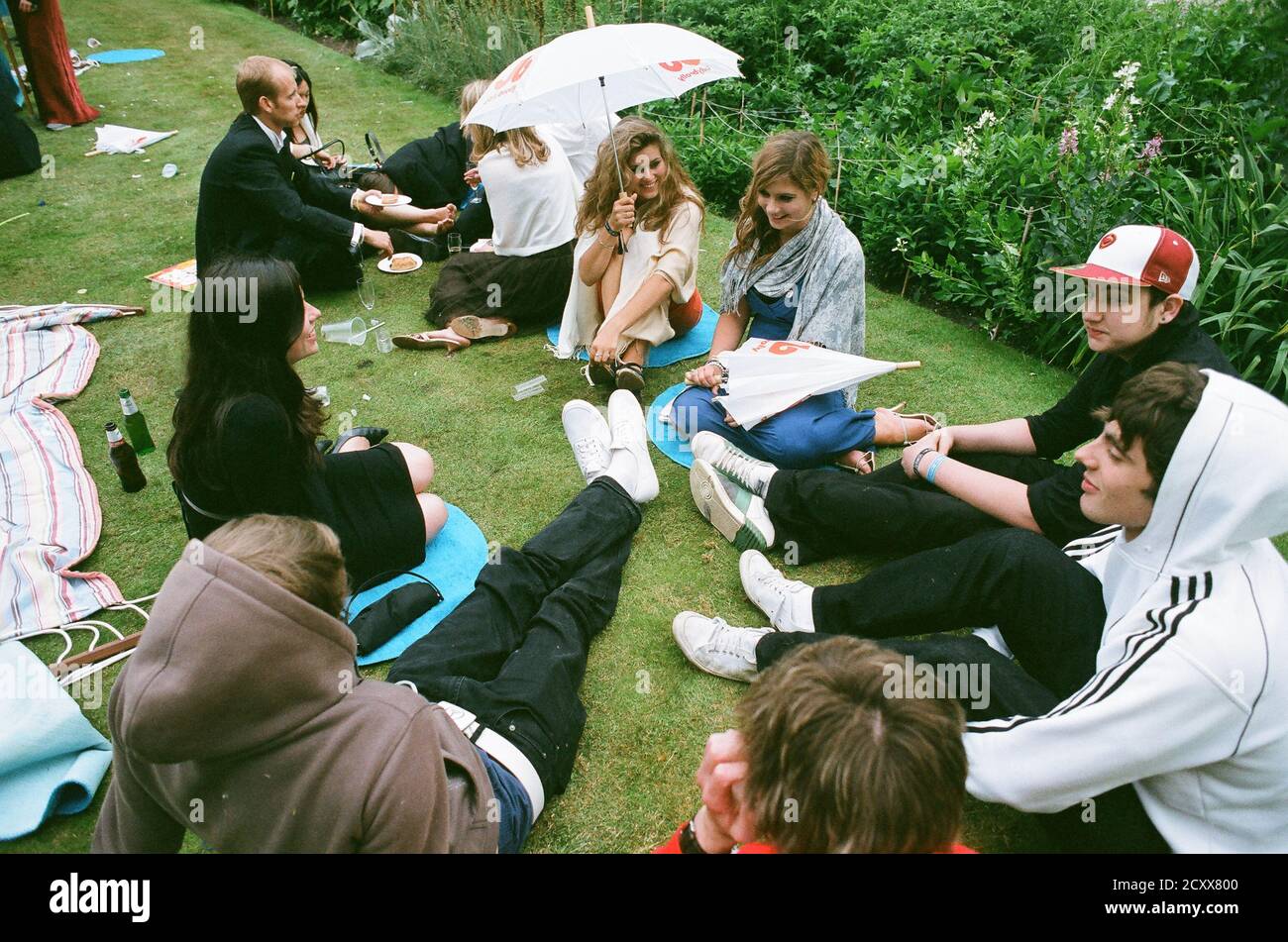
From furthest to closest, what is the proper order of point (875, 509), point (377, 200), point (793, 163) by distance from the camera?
1. point (377, 200)
2. point (793, 163)
3. point (875, 509)

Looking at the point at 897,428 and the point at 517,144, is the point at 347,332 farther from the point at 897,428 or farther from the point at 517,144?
the point at 897,428

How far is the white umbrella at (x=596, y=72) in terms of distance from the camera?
4051 millimetres

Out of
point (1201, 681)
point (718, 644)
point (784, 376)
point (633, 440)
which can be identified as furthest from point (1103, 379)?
point (633, 440)

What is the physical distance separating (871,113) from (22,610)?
22.2ft

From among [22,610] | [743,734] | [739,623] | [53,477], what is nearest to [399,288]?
[53,477]

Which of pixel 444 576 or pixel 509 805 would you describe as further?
pixel 444 576

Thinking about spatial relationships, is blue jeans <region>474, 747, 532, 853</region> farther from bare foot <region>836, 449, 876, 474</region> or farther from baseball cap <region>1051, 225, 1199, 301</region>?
baseball cap <region>1051, 225, 1199, 301</region>

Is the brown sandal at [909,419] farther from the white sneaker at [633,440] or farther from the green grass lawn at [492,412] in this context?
the white sneaker at [633,440]

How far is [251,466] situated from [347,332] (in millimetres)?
2861

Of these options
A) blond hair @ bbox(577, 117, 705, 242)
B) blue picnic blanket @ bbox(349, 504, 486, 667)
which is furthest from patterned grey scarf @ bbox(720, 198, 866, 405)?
blue picnic blanket @ bbox(349, 504, 486, 667)

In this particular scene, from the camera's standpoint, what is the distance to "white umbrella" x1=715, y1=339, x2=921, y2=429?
13.0 ft

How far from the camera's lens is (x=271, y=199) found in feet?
17.6
